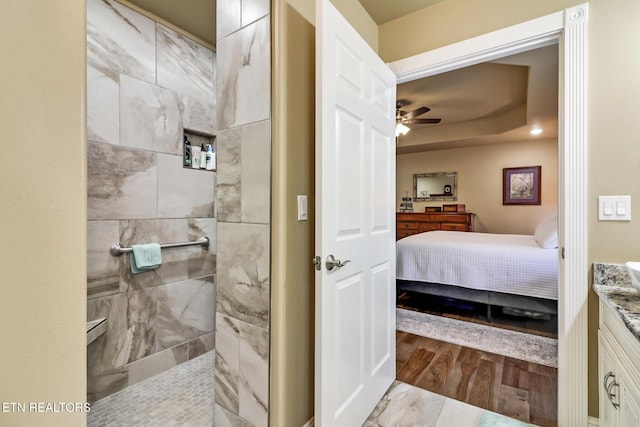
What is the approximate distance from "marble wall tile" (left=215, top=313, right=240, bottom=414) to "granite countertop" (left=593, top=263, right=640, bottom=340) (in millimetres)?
1488

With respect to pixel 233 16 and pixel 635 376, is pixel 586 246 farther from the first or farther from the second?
pixel 233 16

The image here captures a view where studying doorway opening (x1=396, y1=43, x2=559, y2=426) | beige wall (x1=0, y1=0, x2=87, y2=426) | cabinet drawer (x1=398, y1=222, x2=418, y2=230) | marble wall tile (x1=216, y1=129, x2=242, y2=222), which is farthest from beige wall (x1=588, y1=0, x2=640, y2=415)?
cabinet drawer (x1=398, y1=222, x2=418, y2=230)

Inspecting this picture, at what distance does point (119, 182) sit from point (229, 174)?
37.6 inches

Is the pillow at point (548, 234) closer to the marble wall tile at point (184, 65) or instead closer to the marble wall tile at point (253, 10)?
the marble wall tile at point (253, 10)

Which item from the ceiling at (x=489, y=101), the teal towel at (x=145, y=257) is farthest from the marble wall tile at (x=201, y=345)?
the ceiling at (x=489, y=101)

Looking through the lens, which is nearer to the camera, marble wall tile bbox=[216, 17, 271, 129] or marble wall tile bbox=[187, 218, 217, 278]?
marble wall tile bbox=[216, 17, 271, 129]

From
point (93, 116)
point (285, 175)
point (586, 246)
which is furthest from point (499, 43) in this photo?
point (93, 116)

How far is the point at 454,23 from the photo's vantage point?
1815mm

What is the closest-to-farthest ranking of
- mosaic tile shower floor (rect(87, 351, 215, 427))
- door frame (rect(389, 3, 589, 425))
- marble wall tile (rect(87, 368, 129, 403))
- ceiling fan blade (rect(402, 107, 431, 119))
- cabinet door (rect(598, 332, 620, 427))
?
cabinet door (rect(598, 332, 620, 427)) → door frame (rect(389, 3, 589, 425)) → mosaic tile shower floor (rect(87, 351, 215, 427)) → marble wall tile (rect(87, 368, 129, 403)) → ceiling fan blade (rect(402, 107, 431, 119))

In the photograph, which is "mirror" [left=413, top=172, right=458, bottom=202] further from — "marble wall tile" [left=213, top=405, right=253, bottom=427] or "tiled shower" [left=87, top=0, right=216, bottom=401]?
"marble wall tile" [left=213, top=405, right=253, bottom=427]

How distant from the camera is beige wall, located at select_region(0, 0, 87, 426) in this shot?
46 cm

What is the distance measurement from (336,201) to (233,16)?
3.42 ft

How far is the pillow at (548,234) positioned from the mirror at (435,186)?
9.68 feet

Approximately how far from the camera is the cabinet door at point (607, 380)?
1068 mm
